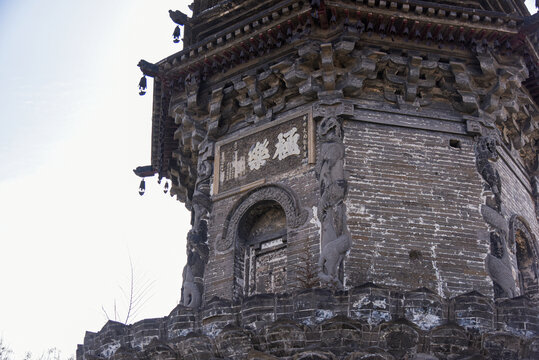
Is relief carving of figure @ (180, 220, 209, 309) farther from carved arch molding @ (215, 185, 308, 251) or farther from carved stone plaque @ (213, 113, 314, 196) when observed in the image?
carved stone plaque @ (213, 113, 314, 196)

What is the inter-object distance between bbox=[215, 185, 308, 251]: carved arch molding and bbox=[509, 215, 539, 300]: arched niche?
4317mm

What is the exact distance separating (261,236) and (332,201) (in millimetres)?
1898

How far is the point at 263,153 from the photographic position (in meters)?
15.4

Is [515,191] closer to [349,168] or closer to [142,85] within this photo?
[349,168]

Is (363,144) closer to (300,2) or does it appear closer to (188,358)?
(300,2)

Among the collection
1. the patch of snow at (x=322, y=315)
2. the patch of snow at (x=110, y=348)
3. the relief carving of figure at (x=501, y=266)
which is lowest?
the patch of snow at (x=110, y=348)

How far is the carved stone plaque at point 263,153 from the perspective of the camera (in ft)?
48.9

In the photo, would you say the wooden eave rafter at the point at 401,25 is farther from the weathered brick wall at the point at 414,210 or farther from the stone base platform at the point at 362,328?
the stone base platform at the point at 362,328

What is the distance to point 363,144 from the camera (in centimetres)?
1460

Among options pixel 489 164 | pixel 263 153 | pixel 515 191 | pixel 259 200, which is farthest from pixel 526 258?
pixel 263 153

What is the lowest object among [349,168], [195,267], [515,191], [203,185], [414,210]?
[195,267]

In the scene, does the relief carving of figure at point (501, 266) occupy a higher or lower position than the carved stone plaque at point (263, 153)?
lower

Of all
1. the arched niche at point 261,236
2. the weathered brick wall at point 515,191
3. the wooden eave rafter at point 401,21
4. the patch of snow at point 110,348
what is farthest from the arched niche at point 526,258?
the patch of snow at point 110,348

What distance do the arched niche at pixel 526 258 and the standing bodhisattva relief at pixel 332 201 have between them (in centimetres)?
377
